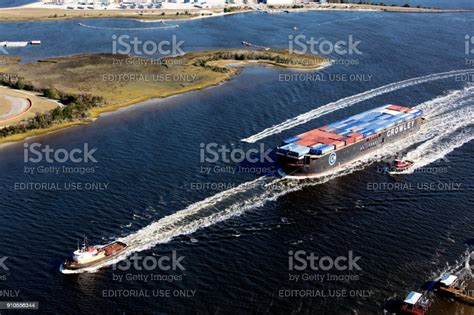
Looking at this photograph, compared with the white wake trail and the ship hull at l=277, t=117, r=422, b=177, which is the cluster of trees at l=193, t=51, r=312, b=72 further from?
the ship hull at l=277, t=117, r=422, b=177

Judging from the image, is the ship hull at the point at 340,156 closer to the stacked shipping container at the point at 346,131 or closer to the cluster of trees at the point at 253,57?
the stacked shipping container at the point at 346,131

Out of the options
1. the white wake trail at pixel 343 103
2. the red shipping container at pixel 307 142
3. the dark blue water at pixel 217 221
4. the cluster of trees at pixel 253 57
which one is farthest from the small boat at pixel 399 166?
the cluster of trees at pixel 253 57

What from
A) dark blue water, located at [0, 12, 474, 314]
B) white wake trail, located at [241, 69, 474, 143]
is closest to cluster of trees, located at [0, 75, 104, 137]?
dark blue water, located at [0, 12, 474, 314]

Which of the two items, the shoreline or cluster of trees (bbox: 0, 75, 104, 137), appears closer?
the shoreline

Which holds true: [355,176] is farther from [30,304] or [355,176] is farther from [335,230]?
[30,304]

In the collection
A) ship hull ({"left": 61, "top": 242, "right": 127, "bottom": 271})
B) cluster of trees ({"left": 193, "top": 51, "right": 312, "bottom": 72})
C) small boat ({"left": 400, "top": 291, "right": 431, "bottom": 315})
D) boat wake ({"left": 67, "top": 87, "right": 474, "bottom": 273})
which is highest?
cluster of trees ({"left": 193, "top": 51, "right": 312, "bottom": 72})

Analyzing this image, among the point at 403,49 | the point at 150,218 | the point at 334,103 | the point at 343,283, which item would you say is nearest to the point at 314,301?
the point at 343,283
